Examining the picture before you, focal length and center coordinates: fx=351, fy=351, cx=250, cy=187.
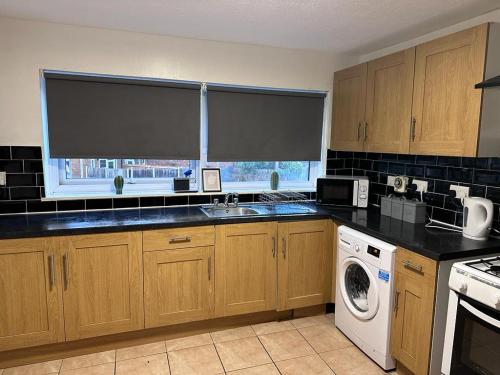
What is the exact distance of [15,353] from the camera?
A: 2.24m

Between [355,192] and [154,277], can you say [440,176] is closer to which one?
[355,192]

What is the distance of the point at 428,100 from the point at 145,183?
7.46 feet

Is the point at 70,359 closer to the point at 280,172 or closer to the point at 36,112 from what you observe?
the point at 36,112

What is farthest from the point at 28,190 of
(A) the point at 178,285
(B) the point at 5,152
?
(A) the point at 178,285

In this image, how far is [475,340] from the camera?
1.70 meters

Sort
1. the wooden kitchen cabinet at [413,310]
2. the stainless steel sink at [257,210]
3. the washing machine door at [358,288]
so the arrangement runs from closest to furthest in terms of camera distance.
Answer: the wooden kitchen cabinet at [413,310]
the washing machine door at [358,288]
the stainless steel sink at [257,210]

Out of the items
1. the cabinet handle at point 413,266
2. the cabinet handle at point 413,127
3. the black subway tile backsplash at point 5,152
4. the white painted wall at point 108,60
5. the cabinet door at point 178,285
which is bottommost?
the cabinet door at point 178,285

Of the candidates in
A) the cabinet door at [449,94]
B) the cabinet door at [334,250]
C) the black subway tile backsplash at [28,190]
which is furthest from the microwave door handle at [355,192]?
the black subway tile backsplash at [28,190]

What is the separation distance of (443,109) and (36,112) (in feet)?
9.17

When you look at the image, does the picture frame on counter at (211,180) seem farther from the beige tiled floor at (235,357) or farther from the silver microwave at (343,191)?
the beige tiled floor at (235,357)

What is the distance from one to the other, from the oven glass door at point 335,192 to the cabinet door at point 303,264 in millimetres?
384

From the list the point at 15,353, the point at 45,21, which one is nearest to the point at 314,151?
the point at 45,21

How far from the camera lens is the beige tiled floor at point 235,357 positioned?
2.23m

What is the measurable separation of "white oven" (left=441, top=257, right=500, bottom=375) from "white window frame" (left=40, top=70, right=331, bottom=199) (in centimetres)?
178
